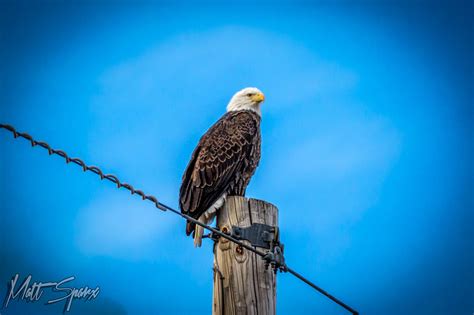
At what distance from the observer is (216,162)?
557cm

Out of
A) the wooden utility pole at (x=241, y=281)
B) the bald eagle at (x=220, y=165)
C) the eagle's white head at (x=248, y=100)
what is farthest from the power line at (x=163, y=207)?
the eagle's white head at (x=248, y=100)

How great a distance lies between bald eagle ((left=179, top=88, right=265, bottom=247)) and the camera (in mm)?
5012

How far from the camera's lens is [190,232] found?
15.9 feet

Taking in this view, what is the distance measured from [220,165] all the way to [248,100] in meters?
1.55

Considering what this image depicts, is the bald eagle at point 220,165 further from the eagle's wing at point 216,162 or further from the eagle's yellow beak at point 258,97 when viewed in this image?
the eagle's yellow beak at point 258,97

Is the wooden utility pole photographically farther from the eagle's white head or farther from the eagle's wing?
the eagle's white head

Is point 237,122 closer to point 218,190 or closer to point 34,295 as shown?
point 218,190

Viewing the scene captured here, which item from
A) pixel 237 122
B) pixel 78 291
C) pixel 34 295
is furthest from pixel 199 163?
pixel 34 295

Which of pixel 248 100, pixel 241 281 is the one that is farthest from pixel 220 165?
pixel 241 281

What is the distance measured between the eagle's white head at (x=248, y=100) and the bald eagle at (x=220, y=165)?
97mm

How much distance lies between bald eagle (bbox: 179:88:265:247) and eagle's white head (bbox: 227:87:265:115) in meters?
0.10

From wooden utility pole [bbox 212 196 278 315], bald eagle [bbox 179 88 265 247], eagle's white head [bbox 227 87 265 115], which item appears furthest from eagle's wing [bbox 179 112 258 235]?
wooden utility pole [bbox 212 196 278 315]

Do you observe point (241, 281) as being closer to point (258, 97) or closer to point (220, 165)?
point (220, 165)

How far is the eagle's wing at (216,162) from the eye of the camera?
507cm
